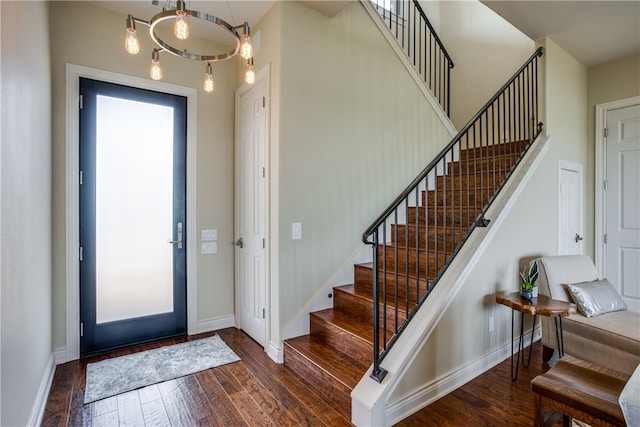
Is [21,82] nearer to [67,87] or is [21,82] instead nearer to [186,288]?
[67,87]

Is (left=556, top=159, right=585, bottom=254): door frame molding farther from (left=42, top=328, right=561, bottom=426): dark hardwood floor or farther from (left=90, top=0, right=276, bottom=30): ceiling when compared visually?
(left=90, top=0, right=276, bottom=30): ceiling

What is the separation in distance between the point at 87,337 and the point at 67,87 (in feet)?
7.25

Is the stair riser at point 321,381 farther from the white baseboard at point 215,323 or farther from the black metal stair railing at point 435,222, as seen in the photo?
the white baseboard at point 215,323

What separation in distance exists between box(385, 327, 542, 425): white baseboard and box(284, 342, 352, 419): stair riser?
29 cm

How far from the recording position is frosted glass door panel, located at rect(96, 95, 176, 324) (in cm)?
307

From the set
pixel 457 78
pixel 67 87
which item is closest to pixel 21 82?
pixel 67 87

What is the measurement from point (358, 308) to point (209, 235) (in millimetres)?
1783

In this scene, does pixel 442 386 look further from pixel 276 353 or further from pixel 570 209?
pixel 570 209

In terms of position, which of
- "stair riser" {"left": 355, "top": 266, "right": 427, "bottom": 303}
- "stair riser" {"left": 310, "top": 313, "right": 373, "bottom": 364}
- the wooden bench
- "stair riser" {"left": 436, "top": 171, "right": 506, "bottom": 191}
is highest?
"stair riser" {"left": 436, "top": 171, "right": 506, "bottom": 191}

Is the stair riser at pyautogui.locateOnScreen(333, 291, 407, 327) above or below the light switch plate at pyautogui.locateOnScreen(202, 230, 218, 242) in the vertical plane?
below

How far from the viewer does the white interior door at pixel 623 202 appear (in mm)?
3828

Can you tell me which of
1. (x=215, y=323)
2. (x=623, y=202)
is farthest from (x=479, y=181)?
(x=215, y=323)

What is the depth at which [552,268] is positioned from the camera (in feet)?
9.60

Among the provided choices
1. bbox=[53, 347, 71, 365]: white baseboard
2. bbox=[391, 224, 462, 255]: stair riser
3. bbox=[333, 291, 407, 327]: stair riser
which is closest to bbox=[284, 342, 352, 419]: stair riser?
bbox=[333, 291, 407, 327]: stair riser
